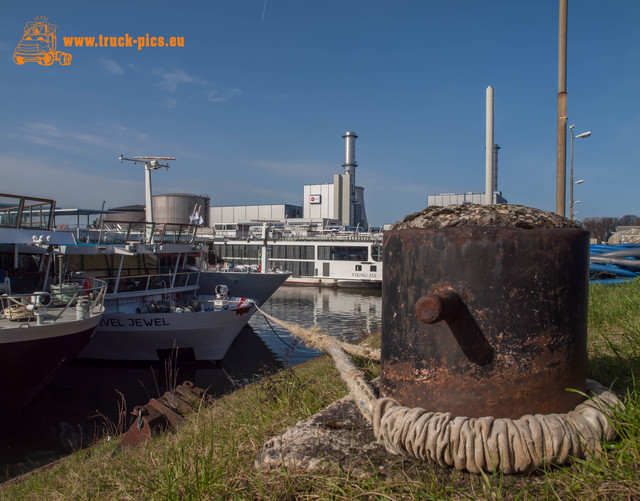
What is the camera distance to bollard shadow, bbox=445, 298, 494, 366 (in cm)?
224

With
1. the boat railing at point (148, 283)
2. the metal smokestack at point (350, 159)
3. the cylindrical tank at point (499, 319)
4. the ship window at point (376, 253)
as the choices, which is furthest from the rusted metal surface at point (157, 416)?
the metal smokestack at point (350, 159)

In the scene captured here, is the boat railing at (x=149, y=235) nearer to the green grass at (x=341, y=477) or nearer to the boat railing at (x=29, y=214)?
the boat railing at (x=29, y=214)

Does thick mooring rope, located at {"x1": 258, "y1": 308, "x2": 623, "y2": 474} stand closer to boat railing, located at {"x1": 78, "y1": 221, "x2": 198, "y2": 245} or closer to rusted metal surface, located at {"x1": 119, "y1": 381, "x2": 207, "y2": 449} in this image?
rusted metal surface, located at {"x1": 119, "y1": 381, "x2": 207, "y2": 449}

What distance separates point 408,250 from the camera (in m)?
2.44

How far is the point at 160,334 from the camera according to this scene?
1473cm

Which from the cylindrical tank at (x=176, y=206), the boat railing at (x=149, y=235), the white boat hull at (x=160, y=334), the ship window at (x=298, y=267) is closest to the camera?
the white boat hull at (x=160, y=334)

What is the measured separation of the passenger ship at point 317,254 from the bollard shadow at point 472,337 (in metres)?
38.5

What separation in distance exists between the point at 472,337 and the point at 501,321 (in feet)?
0.50

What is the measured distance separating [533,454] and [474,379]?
39 cm

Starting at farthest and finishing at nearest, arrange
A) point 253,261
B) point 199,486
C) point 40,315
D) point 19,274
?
1. point 253,261
2. point 19,274
3. point 40,315
4. point 199,486

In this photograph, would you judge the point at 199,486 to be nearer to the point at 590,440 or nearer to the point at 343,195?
the point at 590,440

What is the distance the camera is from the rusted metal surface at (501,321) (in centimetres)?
223

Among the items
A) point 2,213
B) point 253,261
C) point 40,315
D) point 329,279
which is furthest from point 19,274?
point 253,261

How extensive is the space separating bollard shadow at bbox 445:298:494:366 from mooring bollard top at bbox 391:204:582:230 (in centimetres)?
49
